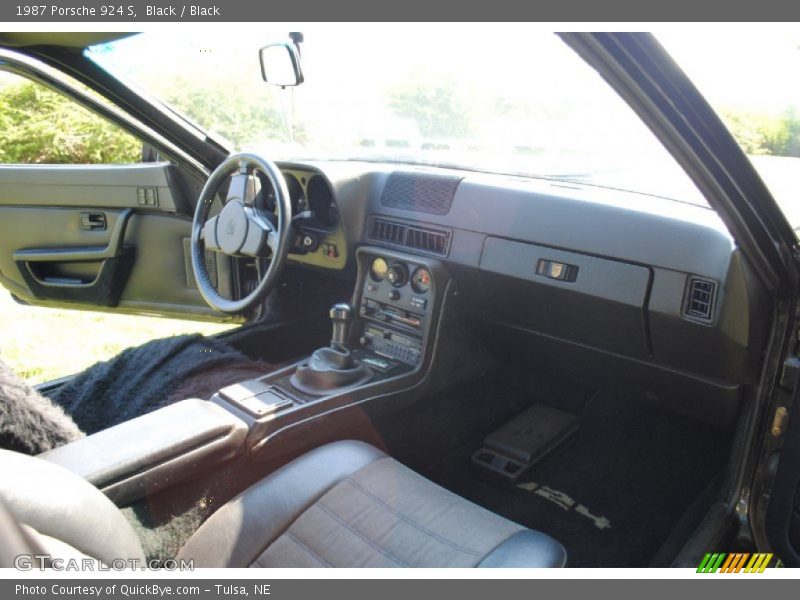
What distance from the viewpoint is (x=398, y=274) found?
99.2 inches

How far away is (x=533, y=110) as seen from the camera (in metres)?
2.21

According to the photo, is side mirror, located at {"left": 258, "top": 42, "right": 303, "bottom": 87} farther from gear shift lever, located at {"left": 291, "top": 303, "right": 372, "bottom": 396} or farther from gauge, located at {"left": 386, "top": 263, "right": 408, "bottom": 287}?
gear shift lever, located at {"left": 291, "top": 303, "right": 372, "bottom": 396}

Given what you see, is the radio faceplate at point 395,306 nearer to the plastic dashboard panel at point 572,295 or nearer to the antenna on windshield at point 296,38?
the plastic dashboard panel at point 572,295

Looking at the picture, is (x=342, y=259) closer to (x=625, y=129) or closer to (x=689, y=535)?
(x=625, y=129)

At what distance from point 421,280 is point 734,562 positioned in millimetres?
1336

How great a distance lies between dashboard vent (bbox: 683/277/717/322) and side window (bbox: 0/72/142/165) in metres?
2.35

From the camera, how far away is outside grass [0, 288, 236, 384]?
3.08m

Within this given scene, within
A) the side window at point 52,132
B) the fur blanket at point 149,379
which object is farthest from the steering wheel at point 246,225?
the side window at point 52,132

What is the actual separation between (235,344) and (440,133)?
1268 mm

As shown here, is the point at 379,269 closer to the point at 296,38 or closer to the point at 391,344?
the point at 391,344

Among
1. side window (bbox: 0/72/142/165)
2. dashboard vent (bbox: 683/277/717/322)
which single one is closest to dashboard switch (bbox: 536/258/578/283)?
dashboard vent (bbox: 683/277/717/322)

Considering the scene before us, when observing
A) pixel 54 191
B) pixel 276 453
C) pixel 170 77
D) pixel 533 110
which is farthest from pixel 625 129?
pixel 54 191

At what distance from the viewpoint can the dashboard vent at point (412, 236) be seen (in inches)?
94.0

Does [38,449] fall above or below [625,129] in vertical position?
below
